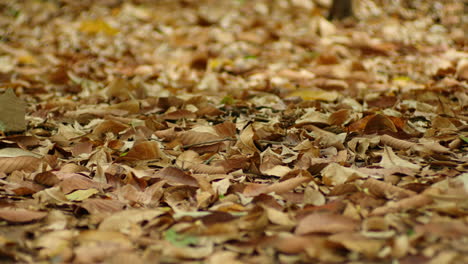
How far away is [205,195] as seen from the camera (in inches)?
64.9

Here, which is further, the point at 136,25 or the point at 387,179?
the point at 136,25

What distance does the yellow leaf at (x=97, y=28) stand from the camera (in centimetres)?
512

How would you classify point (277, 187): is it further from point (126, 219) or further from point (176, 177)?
point (126, 219)

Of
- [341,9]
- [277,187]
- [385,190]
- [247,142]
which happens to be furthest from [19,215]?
[341,9]

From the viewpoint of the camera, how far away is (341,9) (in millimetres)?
5254

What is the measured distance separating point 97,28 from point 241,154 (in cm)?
356

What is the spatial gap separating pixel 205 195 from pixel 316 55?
2.71 metres

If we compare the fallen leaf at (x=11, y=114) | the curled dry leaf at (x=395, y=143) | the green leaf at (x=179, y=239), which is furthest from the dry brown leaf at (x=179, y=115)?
the green leaf at (x=179, y=239)

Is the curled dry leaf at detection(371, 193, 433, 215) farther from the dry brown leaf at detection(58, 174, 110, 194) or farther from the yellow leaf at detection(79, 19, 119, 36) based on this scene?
the yellow leaf at detection(79, 19, 119, 36)

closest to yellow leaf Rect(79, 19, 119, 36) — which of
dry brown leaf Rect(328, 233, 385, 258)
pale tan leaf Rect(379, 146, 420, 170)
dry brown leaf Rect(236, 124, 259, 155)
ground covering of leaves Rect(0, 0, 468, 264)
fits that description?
ground covering of leaves Rect(0, 0, 468, 264)

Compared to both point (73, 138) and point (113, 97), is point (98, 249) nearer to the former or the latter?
point (73, 138)

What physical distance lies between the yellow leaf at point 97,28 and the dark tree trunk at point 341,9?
83.1 inches

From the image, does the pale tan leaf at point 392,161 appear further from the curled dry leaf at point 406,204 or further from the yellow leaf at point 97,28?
the yellow leaf at point 97,28

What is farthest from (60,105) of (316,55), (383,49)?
(383,49)
